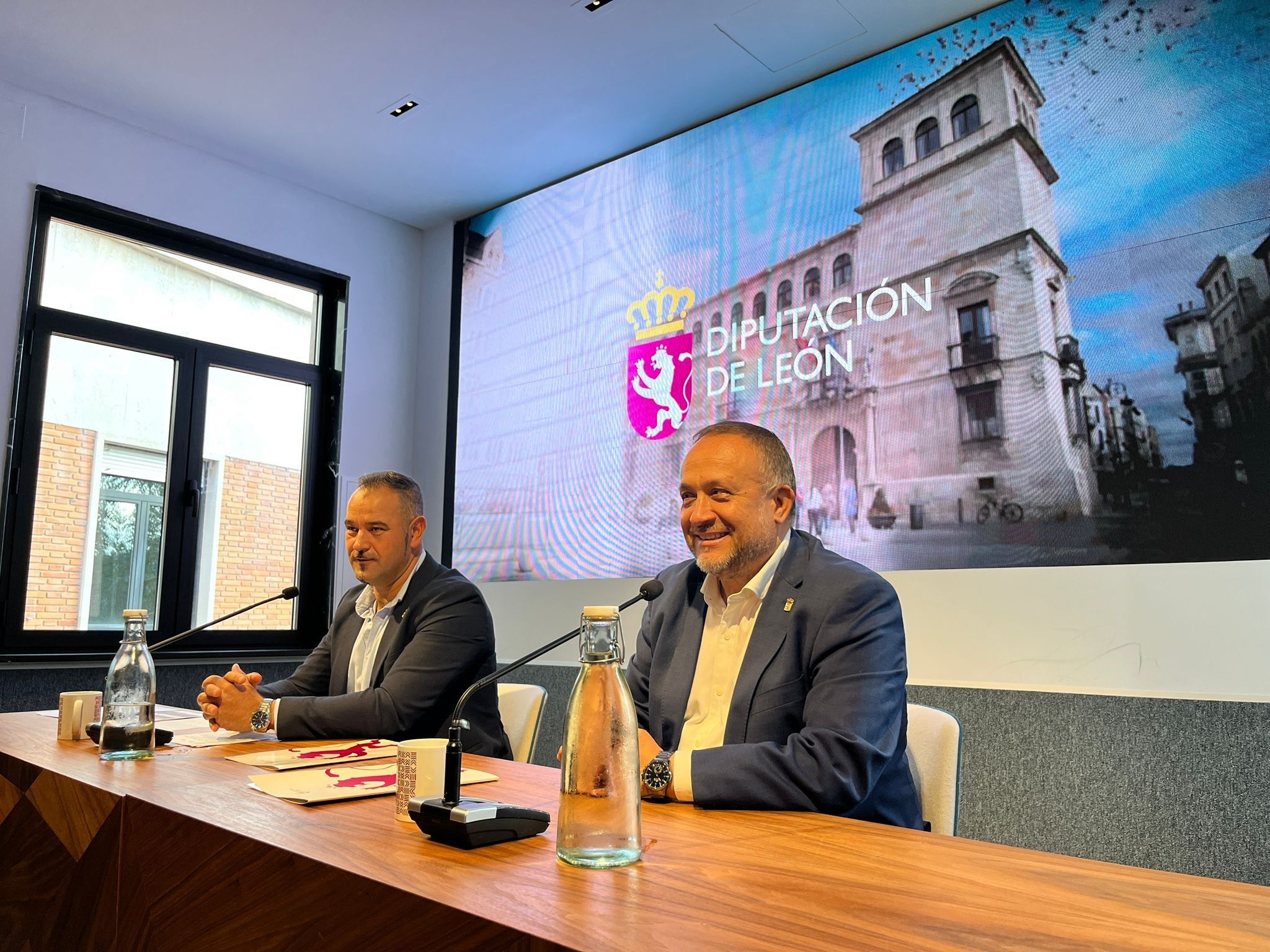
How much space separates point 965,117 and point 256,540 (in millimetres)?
3479

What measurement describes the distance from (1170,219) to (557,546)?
8.53 ft

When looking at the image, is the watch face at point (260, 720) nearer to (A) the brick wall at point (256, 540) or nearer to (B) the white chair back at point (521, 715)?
(B) the white chair back at point (521, 715)

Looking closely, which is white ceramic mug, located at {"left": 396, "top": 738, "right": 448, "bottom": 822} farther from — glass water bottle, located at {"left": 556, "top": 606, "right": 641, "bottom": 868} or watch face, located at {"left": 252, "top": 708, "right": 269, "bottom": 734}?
watch face, located at {"left": 252, "top": 708, "right": 269, "bottom": 734}

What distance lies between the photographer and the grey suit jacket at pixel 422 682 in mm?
1977

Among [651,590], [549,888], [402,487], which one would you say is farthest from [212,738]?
[549,888]

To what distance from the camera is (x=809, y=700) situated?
147cm

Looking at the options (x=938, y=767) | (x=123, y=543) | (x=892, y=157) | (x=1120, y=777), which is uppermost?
(x=892, y=157)

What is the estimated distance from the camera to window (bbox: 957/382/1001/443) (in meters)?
2.85

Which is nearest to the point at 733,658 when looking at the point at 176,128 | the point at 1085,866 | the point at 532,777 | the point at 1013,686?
the point at 532,777

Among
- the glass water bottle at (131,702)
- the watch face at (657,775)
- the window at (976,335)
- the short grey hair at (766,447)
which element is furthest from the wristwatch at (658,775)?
the window at (976,335)

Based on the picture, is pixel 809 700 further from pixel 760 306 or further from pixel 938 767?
pixel 760 306

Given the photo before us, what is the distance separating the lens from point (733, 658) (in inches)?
69.3

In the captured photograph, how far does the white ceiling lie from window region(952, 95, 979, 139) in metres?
0.34

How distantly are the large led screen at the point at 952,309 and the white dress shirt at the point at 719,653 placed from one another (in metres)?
1.31
